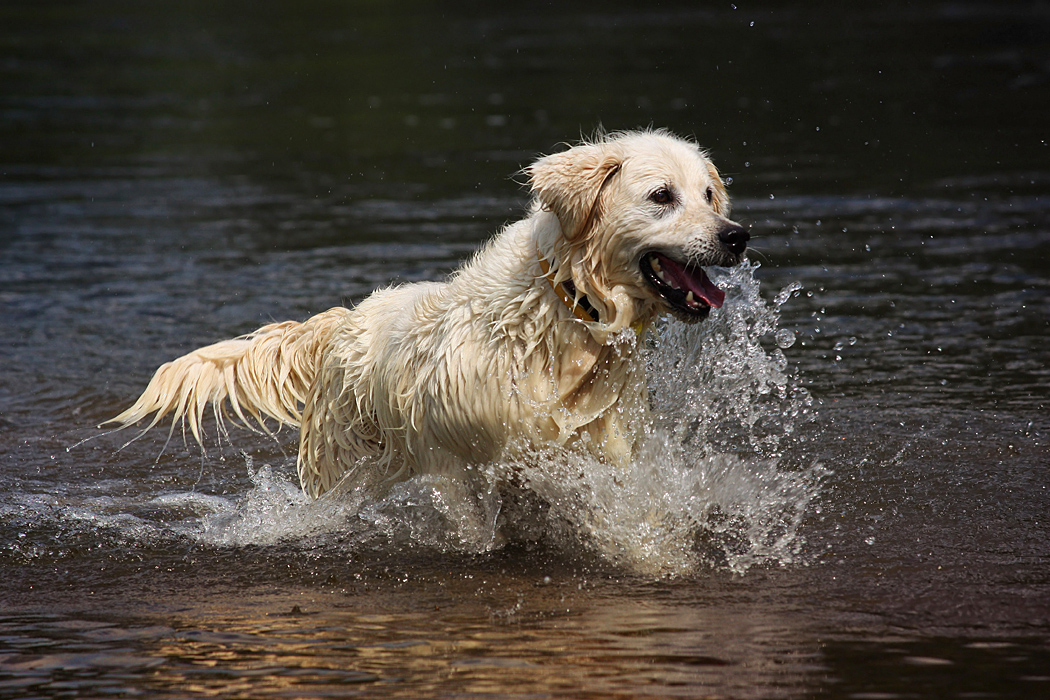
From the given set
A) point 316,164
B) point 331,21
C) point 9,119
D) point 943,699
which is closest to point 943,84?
point 316,164

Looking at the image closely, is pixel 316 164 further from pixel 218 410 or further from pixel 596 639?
pixel 596 639

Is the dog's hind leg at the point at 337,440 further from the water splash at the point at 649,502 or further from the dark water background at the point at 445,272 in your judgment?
the dark water background at the point at 445,272

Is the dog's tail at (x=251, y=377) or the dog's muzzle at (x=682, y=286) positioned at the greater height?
the dog's muzzle at (x=682, y=286)

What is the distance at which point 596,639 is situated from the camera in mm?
4930

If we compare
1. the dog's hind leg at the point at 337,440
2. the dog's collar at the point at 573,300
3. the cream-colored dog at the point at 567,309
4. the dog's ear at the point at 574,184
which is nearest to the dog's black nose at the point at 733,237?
the cream-colored dog at the point at 567,309

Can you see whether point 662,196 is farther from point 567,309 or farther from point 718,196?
point 567,309

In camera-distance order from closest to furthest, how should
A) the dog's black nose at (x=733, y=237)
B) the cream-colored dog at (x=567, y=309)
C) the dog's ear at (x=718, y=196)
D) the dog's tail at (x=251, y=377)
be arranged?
1. the dog's black nose at (x=733, y=237)
2. the cream-colored dog at (x=567, y=309)
3. the dog's ear at (x=718, y=196)
4. the dog's tail at (x=251, y=377)

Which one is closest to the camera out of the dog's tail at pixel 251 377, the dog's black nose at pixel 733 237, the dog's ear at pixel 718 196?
the dog's black nose at pixel 733 237

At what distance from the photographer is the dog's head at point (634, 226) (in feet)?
17.5

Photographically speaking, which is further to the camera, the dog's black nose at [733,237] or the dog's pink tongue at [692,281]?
the dog's pink tongue at [692,281]

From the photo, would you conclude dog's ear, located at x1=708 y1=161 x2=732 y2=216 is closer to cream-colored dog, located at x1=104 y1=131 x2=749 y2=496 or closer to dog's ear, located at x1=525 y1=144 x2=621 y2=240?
cream-colored dog, located at x1=104 y1=131 x2=749 y2=496

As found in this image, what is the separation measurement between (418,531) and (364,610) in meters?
0.90

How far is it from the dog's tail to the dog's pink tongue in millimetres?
2147

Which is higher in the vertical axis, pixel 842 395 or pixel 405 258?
pixel 405 258
